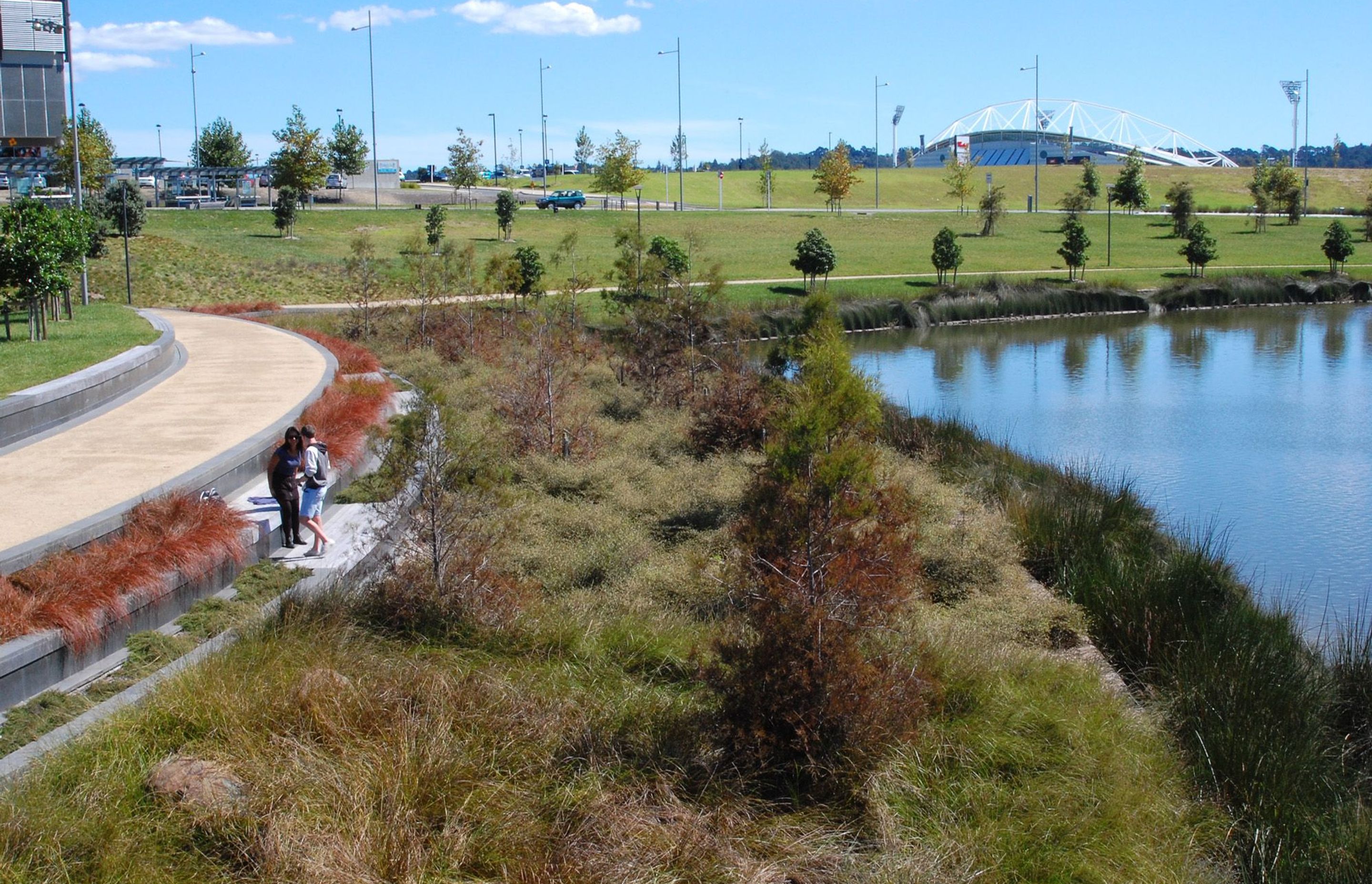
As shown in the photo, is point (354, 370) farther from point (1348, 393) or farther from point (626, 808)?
point (1348, 393)

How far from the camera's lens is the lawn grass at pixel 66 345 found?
15.6 meters

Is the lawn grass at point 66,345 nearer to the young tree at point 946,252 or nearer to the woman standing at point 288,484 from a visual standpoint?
the woman standing at point 288,484

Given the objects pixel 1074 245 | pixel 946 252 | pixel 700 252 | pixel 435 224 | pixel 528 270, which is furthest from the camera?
pixel 1074 245

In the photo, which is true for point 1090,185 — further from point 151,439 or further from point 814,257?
point 151,439

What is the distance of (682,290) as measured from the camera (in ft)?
63.5

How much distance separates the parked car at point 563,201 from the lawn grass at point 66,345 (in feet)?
148

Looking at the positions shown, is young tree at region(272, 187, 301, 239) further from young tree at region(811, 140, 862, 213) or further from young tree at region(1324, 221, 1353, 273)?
young tree at region(1324, 221, 1353, 273)

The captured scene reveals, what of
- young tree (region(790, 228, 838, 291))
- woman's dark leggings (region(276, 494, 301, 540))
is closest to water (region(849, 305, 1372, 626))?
young tree (region(790, 228, 838, 291))

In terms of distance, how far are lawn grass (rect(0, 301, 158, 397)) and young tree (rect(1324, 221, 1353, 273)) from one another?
47934 mm

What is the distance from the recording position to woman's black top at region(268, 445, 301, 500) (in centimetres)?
1033

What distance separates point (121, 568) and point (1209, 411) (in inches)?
813

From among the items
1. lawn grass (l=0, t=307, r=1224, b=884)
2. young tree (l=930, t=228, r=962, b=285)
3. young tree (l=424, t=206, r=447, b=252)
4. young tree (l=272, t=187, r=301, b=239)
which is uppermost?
young tree (l=272, t=187, r=301, b=239)

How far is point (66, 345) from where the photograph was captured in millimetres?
18844

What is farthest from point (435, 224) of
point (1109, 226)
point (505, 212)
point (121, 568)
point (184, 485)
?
point (121, 568)
